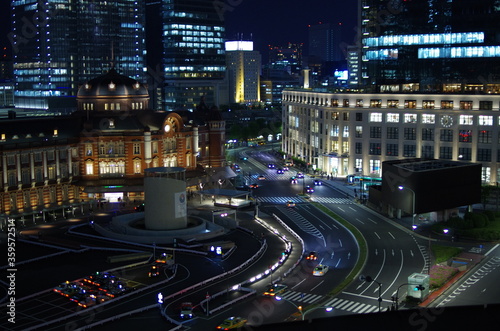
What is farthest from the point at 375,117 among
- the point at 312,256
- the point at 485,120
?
the point at 312,256

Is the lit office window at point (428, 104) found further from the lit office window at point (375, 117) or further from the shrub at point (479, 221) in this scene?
the shrub at point (479, 221)

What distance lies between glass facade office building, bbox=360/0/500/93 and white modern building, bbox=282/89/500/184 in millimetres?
10034

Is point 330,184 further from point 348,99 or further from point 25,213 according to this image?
point 25,213

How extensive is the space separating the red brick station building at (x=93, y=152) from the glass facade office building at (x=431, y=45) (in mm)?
52180

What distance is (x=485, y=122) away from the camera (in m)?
129

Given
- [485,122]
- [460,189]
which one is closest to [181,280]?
[460,189]

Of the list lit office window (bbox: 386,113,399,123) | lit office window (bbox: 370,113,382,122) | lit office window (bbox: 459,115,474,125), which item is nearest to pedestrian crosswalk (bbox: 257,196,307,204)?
lit office window (bbox: 370,113,382,122)

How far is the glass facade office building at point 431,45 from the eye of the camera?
14738 cm

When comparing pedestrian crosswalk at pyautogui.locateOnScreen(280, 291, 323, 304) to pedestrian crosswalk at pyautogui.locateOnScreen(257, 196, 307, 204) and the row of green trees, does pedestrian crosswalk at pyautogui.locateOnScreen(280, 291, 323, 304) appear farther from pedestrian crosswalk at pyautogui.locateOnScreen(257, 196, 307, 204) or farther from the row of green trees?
pedestrian crosswalk at pyautogui.locateOnScreen(257, 196, 307, 204)

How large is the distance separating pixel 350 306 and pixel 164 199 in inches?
1400

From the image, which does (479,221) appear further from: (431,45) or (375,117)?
(431,45)

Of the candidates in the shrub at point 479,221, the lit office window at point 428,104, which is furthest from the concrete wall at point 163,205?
the lit office window at point 428,104

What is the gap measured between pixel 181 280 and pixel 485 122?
8087cm

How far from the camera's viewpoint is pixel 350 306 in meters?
64.1
